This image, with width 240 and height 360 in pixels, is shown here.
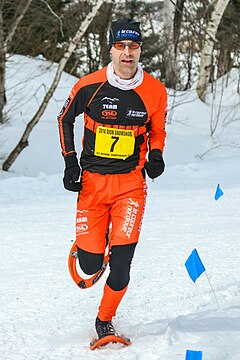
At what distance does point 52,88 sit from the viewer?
408 inches

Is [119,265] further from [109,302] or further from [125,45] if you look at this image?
[125,45]

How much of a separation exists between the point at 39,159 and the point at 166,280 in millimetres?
7529

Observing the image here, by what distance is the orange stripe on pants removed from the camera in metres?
3.56

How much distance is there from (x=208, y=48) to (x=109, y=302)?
12698mm

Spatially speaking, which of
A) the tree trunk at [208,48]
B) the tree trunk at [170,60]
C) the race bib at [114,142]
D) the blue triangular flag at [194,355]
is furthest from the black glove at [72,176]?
the tree trunk at [170,60]

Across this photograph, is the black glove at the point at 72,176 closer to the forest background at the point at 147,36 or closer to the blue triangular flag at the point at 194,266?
the blue triangular flag at the point at 194,266

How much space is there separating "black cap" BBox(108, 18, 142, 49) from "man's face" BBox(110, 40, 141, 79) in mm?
27

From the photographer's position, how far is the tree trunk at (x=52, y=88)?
10.1 metres

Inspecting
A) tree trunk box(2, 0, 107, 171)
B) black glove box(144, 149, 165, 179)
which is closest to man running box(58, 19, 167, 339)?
black glove box(144, 149, 165, 179)

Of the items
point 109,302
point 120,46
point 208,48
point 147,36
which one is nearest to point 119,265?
point 109,302

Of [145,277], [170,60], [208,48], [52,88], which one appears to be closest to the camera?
[145,277]

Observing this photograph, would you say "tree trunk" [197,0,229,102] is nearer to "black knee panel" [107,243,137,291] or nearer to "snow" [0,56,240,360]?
"snow" [0,56,240,360]

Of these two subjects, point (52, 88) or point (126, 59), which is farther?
point (52, 88)

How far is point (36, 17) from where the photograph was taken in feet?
56.0
